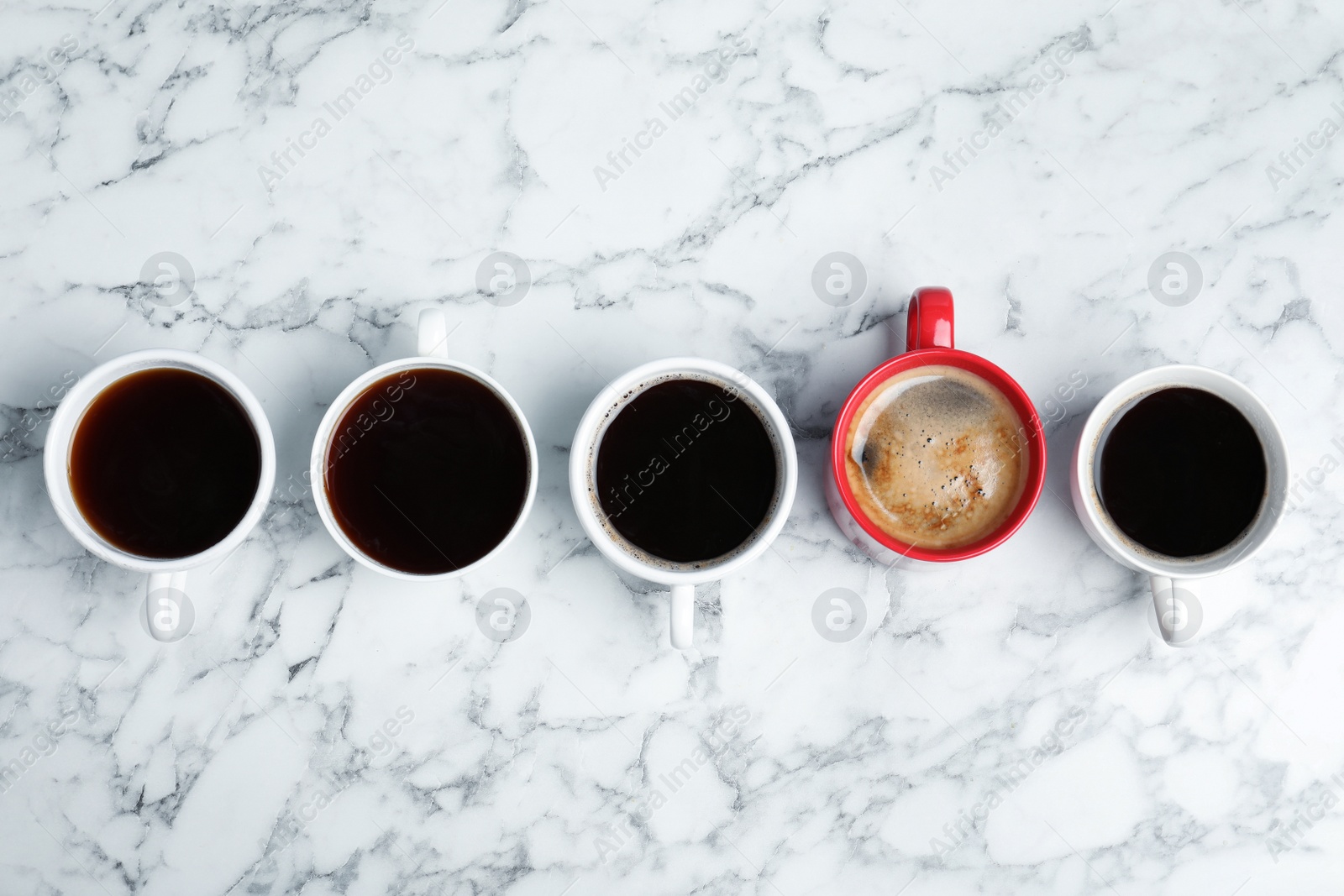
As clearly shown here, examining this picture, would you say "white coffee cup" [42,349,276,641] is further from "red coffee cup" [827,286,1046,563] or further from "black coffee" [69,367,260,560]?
"red coffee cup" [827,286,1046,563]

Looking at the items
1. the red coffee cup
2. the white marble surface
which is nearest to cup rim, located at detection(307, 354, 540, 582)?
the white marble surface

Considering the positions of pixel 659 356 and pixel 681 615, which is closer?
pixel 681 615

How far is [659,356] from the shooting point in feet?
Result: 3.71

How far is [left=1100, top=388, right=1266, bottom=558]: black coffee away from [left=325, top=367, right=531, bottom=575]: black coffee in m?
0.76

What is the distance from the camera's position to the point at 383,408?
1010 mm

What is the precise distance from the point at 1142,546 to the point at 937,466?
28 cm

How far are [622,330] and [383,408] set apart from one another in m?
0.32

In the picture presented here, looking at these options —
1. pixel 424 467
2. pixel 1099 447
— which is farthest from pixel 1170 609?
pixel 424 467

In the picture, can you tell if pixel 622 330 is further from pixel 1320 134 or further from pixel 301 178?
pixel 1320 134

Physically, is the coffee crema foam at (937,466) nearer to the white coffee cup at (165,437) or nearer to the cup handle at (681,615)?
the cup handle at (681,615)

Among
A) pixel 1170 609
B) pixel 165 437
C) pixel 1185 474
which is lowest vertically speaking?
pixel 1170 609

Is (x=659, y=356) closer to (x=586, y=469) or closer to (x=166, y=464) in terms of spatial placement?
(x=586, y=469)

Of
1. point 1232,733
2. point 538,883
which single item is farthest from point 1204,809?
point 538,883

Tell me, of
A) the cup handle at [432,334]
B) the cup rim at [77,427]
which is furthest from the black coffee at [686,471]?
the cup rim at [77,427]
